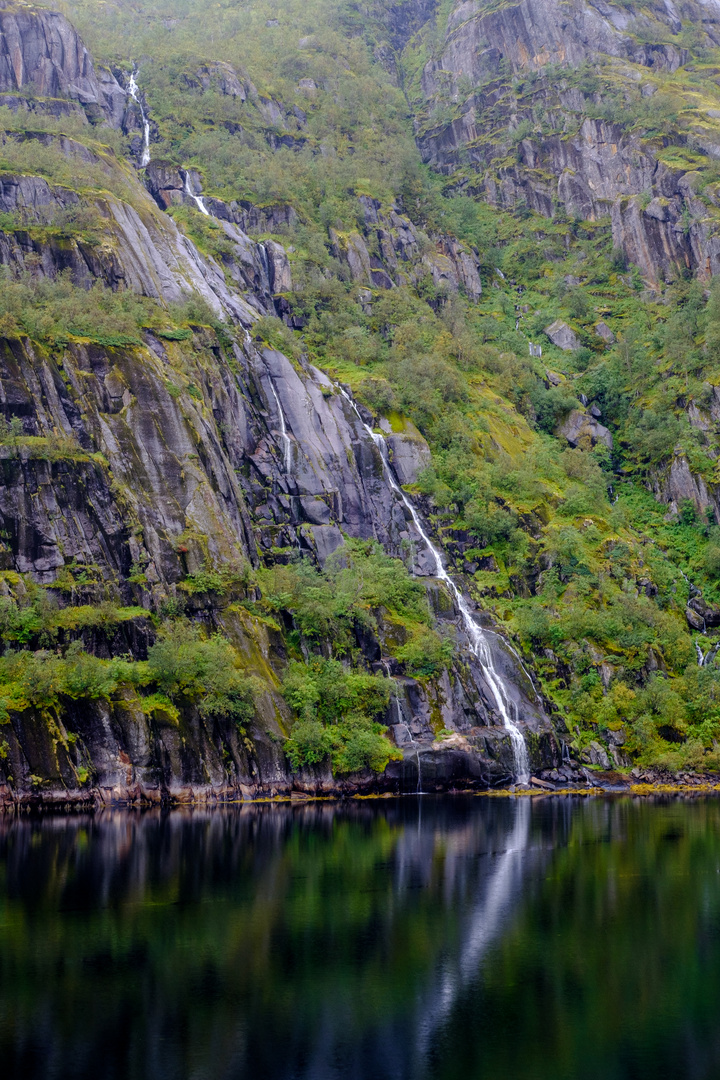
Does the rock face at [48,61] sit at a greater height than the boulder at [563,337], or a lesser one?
greater

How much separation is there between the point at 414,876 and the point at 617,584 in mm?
50862

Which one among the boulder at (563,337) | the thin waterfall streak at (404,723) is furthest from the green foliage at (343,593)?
the boulder at (563,337)

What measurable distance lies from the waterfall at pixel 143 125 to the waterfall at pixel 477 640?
48.4 m

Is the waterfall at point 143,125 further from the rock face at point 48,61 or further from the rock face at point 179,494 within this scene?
the rock face at point 179,494

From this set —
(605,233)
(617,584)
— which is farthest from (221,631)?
(605,233)

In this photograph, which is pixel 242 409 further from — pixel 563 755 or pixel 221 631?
pixel 563 755

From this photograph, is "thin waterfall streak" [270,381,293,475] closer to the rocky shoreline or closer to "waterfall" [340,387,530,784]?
"waterfall" [340,387,530,784]

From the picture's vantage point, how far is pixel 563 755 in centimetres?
6544

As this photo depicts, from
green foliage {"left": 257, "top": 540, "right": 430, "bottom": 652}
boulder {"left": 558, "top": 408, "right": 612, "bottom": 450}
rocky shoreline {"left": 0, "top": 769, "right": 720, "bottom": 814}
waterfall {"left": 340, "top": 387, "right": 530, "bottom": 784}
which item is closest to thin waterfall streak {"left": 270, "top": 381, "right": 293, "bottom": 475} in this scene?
waterfall {"left": 340, "top": 387, "right": 530, "bottom": 784}

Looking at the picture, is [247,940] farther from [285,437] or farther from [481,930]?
[285,437]

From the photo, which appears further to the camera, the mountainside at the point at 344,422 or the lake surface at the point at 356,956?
the mountainside at the point at 344,422

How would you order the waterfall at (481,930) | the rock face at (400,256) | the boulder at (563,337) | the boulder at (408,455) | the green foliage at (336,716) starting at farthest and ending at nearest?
the boulder at (563,337) → the rock face at (400,256) → the boulder at (408,455) → the green foliage at (336,716) → the waterfall at (481,930)

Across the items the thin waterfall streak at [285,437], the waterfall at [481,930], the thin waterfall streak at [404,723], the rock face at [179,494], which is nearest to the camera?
the waterfall at [481,930]

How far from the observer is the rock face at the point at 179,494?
5391 cm
